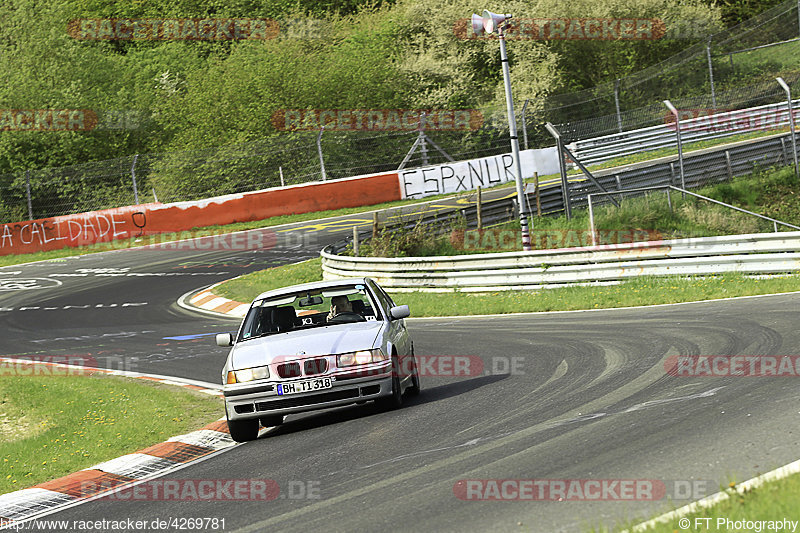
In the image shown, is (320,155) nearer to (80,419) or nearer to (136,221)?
(136,221)

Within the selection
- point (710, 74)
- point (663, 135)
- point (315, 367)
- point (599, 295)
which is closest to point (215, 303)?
point (599, 295)

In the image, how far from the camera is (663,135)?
126 feet

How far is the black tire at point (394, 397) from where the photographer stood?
965 centimetres

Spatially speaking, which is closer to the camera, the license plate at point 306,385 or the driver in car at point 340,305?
the license plate at point 306,385

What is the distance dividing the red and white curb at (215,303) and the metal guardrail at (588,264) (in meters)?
2.72

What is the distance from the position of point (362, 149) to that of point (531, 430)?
97.5 feet

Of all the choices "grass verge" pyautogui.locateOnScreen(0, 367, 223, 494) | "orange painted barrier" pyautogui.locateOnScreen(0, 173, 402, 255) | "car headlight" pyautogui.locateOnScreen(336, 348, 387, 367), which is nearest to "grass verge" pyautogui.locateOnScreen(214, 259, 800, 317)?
"grass verge" pyautogui.locateOnScreen(0, 367, 223, 494)

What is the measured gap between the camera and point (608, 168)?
38.0 metres

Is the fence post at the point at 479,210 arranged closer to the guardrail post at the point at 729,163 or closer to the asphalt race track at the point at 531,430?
the guardrail post at the point at 729,163

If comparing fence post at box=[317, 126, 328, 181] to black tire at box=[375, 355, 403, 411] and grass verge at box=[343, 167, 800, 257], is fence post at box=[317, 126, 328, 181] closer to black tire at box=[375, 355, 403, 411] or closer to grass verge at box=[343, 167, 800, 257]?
grass verge at box=[343, 167, 800, 257]

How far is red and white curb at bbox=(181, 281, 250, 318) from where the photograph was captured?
2197 centimetres

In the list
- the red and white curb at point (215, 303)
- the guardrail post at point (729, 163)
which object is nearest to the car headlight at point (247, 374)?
the red and white curb at point (215, 303)

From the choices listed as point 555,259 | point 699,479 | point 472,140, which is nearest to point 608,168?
point 472,140

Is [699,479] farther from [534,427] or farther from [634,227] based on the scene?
[634,227]
